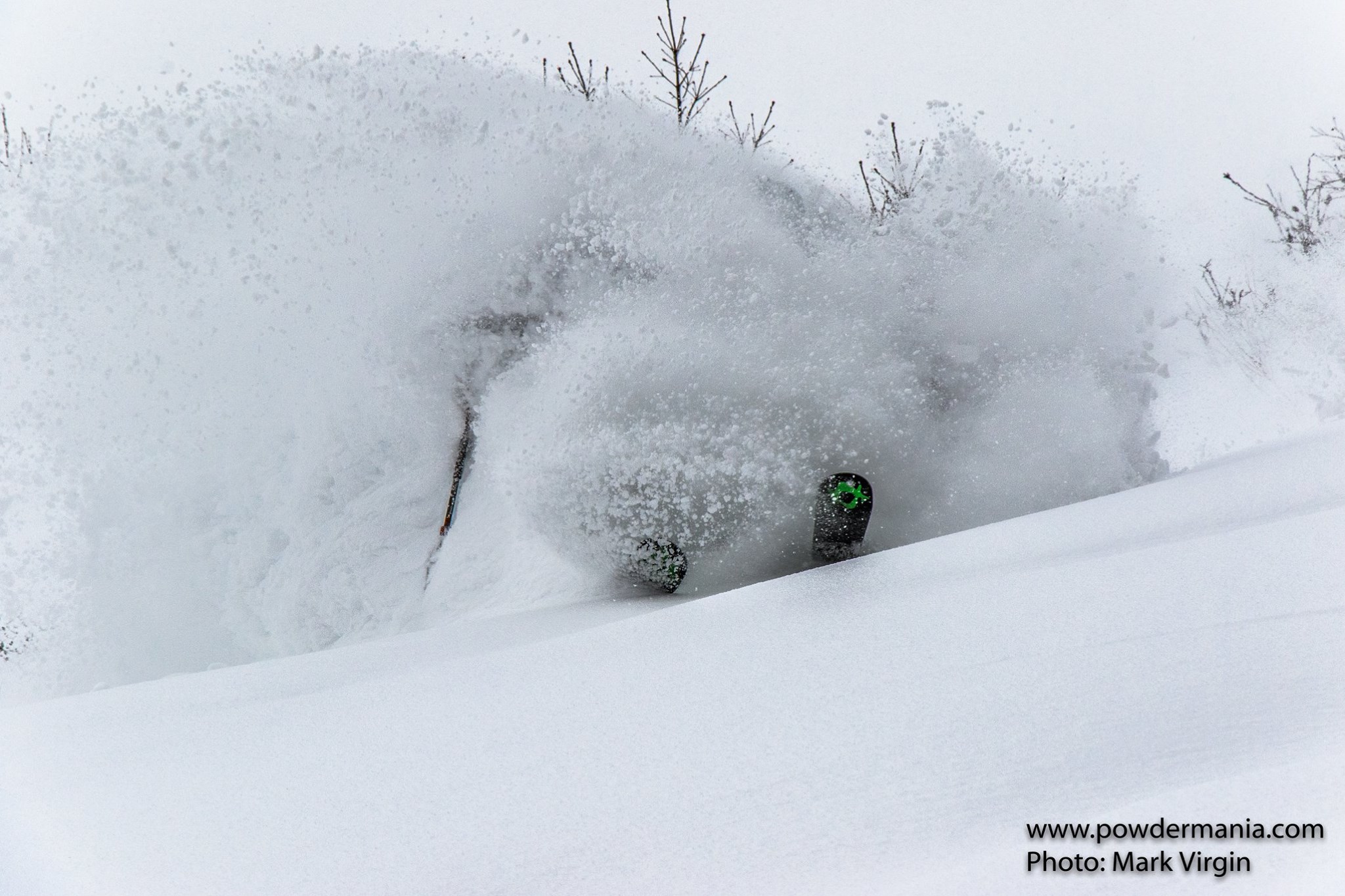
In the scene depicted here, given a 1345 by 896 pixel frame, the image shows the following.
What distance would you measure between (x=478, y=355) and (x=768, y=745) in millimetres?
2082

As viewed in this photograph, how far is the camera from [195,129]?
2771 millimetres

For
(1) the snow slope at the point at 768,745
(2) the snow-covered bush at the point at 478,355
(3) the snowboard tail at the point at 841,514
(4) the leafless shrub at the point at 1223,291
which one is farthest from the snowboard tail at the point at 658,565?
(4) the leafless shrub at the point at 1223,291

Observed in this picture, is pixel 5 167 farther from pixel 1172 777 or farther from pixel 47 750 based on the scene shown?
pixel 1172 777

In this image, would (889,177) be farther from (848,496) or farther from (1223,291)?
(848,496)

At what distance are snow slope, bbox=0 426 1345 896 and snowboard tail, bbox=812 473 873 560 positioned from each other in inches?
15.7

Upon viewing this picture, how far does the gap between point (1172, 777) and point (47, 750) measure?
1.45 m

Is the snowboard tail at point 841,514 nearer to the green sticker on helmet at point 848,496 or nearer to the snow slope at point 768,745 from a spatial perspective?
the green sticker on helmet at point 848,496

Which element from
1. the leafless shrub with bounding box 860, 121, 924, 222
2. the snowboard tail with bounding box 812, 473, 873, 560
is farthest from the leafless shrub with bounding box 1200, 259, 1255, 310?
the snowboard tail with bounding box 812, 473, 873, 560

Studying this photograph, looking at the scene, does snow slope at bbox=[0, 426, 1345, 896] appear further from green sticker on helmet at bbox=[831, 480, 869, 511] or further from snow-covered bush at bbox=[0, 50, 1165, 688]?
snow-covered bush at bbox=[0, 50, 1165, 688]

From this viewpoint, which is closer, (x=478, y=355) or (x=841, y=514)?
(x=841, y=514)

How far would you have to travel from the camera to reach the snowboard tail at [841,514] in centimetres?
203

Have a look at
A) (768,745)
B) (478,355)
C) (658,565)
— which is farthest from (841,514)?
(478,355)

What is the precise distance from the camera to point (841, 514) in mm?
2045

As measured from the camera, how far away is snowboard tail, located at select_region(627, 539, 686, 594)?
7.38 ft
